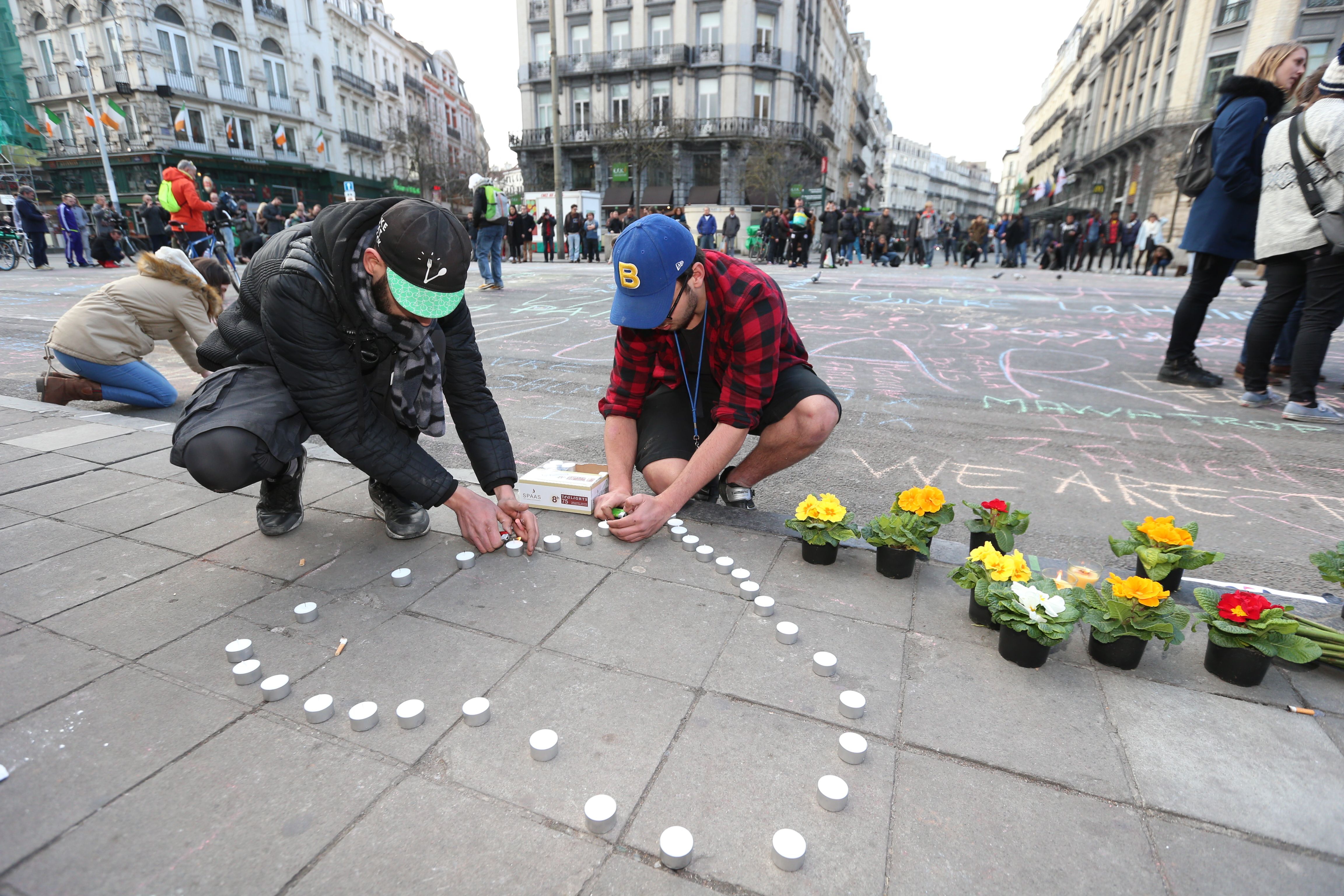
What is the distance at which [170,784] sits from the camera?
5.16ft

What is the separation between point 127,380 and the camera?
4895 millimetres

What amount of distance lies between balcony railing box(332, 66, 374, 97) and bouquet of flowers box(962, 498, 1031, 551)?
54.7 metres

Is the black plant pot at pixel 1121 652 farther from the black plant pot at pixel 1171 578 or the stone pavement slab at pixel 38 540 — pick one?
the stone pavement slab at pixel 38 540

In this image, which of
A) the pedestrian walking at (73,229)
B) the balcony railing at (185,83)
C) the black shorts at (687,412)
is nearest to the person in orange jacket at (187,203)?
the pedestrian walking at (73,229)

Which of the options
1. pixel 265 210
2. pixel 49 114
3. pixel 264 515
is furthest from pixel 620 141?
pixel 264 515

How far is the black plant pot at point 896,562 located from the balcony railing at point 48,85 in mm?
53597

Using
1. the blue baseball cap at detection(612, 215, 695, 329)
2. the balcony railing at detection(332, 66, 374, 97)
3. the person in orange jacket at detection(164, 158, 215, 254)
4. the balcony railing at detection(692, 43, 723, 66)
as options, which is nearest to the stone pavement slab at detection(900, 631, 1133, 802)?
the blue baseball cap at detection(612, 215, 695, 329)

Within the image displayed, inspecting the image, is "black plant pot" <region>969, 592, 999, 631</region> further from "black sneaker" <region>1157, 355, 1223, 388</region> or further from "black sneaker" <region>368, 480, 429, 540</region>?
"black sneaker" <region>1157, 355, 1223, 388</region>

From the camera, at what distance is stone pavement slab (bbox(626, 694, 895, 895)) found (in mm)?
1389

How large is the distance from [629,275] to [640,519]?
37.9 inches

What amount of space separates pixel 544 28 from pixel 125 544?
48326 mm

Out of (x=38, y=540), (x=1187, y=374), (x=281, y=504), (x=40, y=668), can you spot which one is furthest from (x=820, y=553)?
(x=1187, y=374)

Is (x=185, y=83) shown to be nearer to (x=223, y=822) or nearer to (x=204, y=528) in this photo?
(x=204, y=528)

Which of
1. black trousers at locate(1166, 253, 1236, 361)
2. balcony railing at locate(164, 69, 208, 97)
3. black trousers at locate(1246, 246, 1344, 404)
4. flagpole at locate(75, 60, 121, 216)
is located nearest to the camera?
black trousers at locate(1246, 246, 1344, 404)
